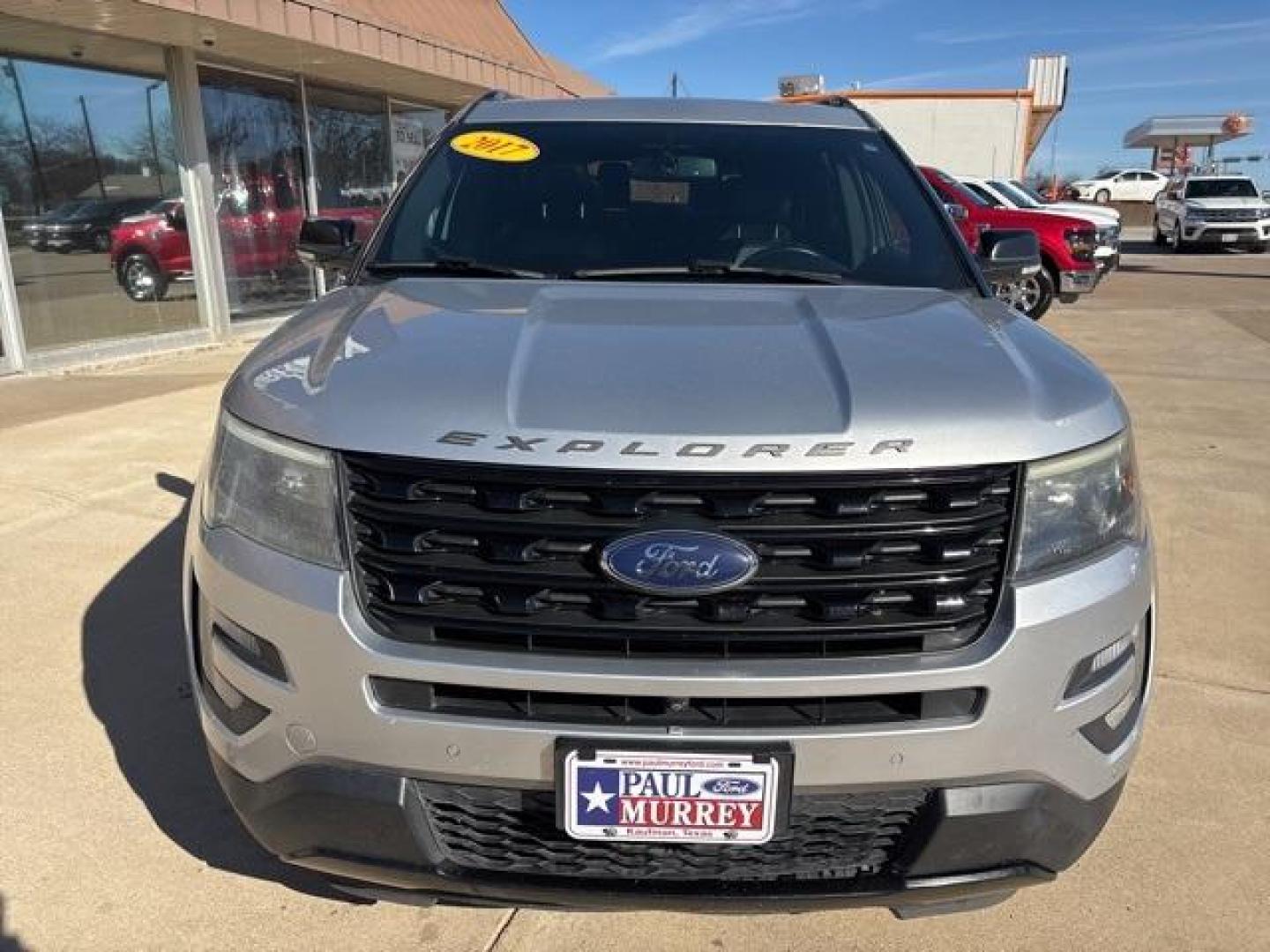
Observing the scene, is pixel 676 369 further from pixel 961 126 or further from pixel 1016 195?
pixel 961 126

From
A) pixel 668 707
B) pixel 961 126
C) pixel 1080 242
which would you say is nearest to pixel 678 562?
pixel 668 707

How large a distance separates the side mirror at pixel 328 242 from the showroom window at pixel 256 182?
7.87 metres

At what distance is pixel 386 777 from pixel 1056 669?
118 centimetres

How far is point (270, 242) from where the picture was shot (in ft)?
38.0

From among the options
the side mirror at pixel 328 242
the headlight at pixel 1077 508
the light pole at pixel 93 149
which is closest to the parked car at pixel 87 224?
the light pole at pixel 93 149

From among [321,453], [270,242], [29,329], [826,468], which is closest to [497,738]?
[321,453]

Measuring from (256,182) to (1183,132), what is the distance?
56963 millimetres

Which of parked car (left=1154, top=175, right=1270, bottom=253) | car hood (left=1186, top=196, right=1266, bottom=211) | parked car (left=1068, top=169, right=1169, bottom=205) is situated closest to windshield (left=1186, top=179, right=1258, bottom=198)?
parked car (left=1154, top=175, right=1270, bottom=253)

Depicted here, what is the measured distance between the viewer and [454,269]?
107 inches

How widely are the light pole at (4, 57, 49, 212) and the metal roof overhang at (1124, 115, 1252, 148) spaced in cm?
5954

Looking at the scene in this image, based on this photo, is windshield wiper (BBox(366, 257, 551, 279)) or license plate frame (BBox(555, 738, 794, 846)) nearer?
license plate frame (BBox(555, 738, 794, 846))

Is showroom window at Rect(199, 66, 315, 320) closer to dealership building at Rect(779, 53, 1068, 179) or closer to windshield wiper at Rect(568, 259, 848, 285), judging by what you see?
windshield wiper at Rect(568, 259, 848, 285)

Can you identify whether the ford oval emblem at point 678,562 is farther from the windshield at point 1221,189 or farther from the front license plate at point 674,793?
the windshield at point 1221,189

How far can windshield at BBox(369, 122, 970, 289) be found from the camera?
9.09 feet
